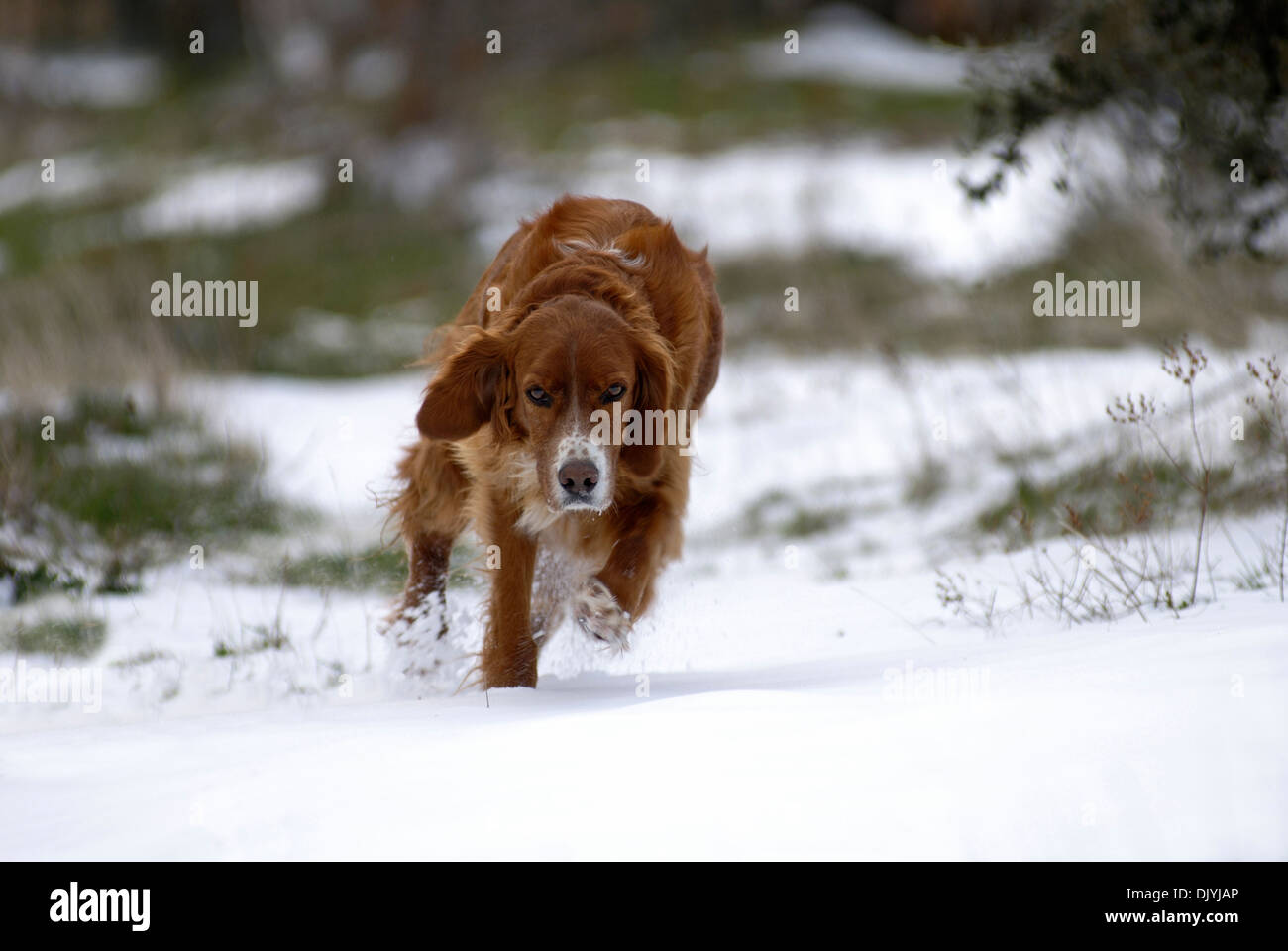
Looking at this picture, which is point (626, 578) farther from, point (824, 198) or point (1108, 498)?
point (824, 198)

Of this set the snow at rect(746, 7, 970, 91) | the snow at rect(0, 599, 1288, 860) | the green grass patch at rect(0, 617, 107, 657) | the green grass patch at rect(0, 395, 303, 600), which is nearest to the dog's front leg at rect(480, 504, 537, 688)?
the snow at rect(0, 599, 1288, 860)

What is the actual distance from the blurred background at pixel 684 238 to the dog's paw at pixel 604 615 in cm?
124

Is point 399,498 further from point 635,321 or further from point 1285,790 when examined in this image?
point 1285,790

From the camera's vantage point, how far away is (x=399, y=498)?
4.39 meters

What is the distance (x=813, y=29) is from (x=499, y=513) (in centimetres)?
2376

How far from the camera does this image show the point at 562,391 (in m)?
3.26

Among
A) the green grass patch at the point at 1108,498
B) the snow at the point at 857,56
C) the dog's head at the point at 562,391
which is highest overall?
the snow at the point at 857,56

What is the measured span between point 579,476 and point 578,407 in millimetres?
218

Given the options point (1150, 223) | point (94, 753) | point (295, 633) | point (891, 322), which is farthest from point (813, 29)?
point (94, 753)

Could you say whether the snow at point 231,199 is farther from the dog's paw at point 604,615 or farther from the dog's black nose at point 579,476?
the dog's black nose at point 579,476

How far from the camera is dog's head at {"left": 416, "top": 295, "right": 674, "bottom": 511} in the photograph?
3.21m

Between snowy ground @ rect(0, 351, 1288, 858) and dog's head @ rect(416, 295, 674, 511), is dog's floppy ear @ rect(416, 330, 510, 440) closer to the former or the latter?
dog's head @ rect(416, 295, 674, 511)

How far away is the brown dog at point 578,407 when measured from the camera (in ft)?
10.7

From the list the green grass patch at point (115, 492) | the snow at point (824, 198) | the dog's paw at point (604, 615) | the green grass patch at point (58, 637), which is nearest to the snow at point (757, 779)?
the dog's paw at point (604, 615)
